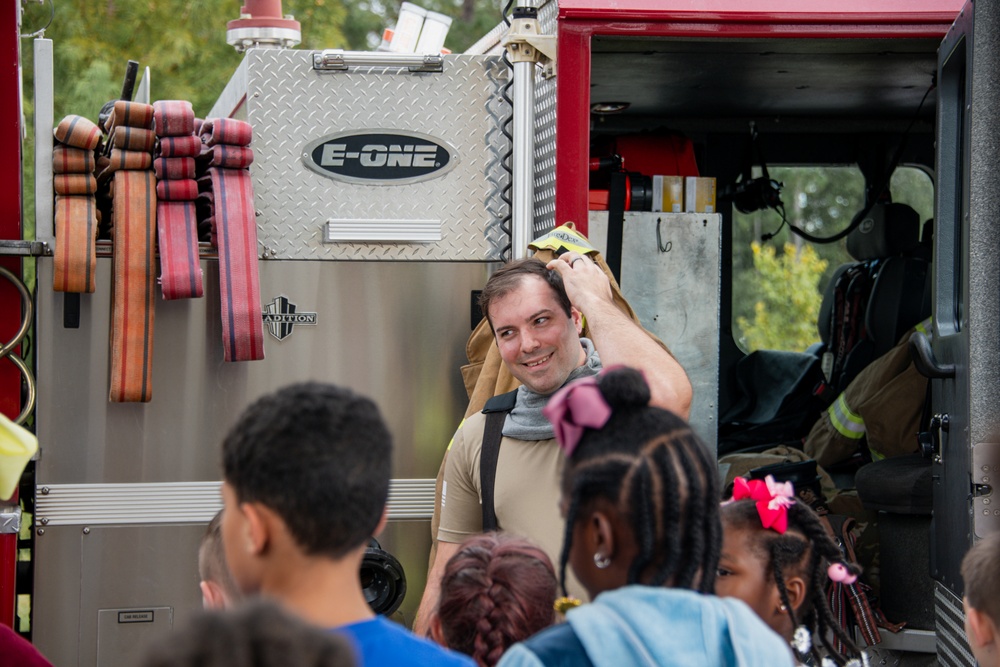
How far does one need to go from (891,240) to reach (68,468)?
13.4 feet

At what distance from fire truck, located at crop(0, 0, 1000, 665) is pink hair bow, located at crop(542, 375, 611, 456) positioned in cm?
181

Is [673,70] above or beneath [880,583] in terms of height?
above

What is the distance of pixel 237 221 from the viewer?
3.84 m

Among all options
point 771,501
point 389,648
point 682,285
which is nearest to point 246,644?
point 389,648

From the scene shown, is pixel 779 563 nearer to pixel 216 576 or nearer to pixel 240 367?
pixel 216 576

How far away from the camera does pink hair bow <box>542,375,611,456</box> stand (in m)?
2.04

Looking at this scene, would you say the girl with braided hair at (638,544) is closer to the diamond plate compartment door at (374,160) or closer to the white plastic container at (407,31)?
the diamond plate compartment door at (374,160)

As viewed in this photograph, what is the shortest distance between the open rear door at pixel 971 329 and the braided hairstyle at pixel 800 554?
0.60m

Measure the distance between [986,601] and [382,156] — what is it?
2.47 m

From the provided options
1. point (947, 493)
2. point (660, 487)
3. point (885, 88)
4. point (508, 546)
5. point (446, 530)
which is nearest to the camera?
point (660, 487)

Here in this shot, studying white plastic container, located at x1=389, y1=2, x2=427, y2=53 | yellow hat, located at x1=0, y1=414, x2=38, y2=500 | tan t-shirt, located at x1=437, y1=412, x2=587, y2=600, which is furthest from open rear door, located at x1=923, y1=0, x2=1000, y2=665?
yellow hat, located at x1=0, y1=414, x2=38, y2=500

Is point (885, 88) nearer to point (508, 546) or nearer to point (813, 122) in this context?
point (813, 122)

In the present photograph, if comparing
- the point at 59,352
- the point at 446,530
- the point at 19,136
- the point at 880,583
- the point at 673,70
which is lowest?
the point at 880,583

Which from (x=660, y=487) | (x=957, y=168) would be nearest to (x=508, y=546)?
(x=660, y=487)
